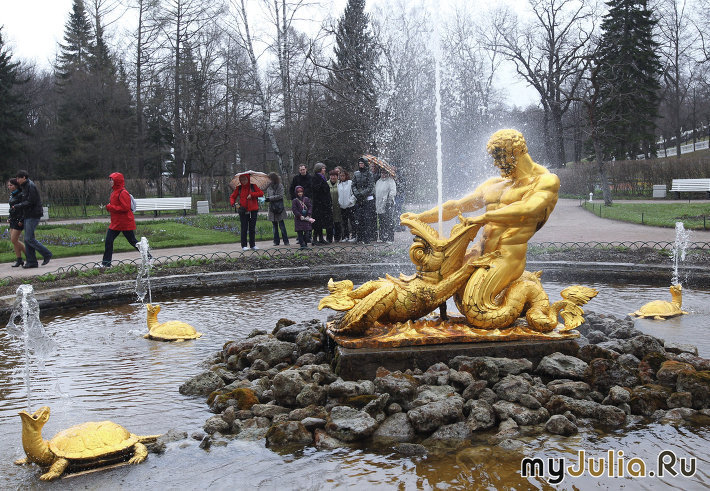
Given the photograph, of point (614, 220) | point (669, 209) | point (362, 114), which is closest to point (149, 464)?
point (614, 220)

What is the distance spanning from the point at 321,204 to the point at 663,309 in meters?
8.74

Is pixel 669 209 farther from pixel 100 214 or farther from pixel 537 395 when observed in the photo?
pixel 100 214

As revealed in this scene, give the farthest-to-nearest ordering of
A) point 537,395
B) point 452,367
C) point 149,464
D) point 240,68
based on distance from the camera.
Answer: point 240,68, point 452,367, point 537,395, point 149,464

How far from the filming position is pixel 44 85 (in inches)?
1876

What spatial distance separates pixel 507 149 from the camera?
556cm

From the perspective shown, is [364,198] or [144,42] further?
[144,42]

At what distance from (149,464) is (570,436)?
2698 millimetres

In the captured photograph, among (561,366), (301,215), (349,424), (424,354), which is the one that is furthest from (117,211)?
(561,366)

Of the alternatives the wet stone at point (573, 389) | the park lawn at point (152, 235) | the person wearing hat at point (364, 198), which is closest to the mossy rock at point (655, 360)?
the wet stone at point (573, 389)

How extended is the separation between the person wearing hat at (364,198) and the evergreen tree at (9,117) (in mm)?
29385

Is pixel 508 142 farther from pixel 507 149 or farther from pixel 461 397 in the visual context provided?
pixel 461 397

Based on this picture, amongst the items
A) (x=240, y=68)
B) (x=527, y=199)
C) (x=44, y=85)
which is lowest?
(x=527, y=199)

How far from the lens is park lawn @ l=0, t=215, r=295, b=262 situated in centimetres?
1443

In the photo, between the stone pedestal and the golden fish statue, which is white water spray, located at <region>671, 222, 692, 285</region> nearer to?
the stone pedestal
